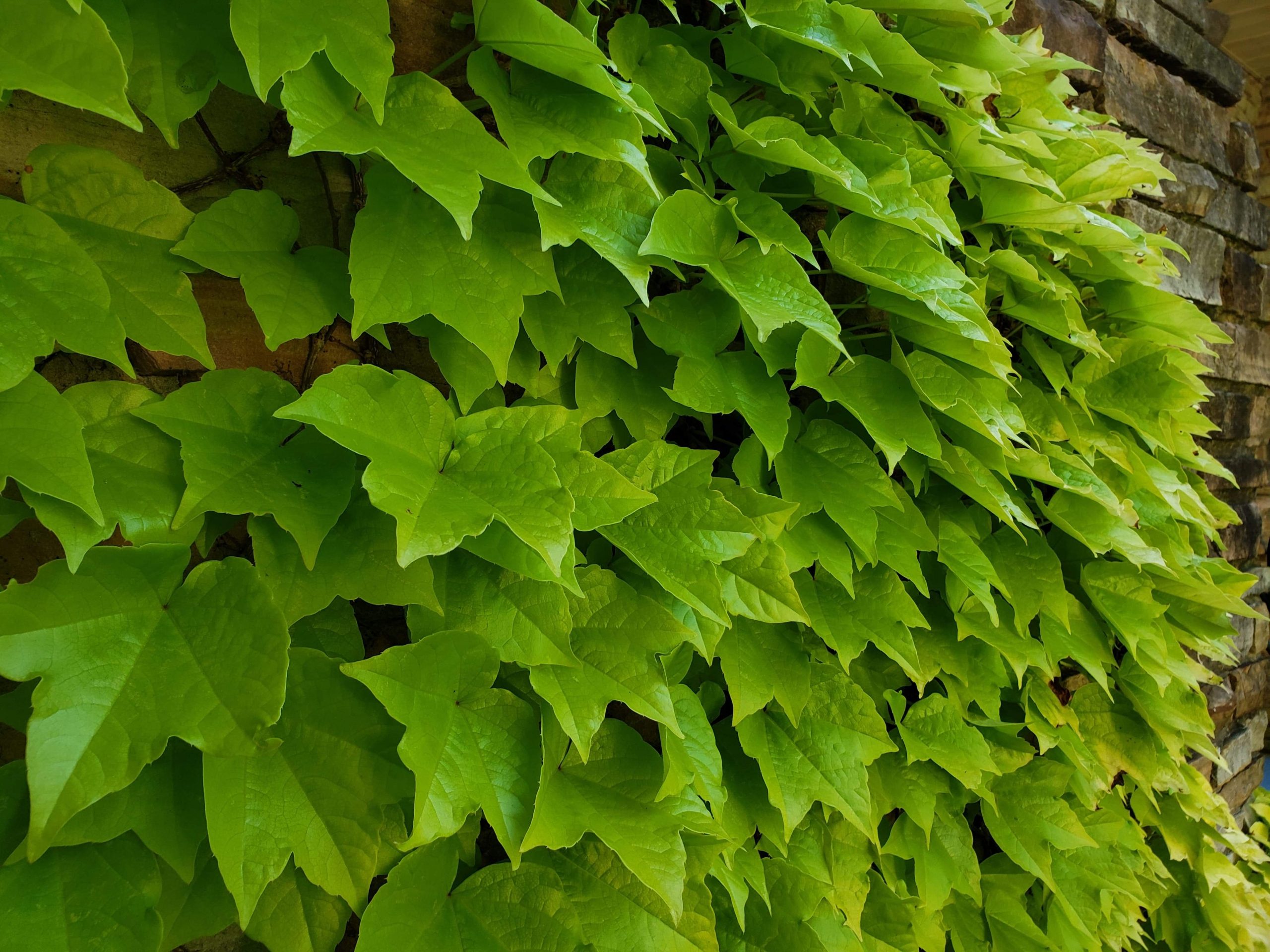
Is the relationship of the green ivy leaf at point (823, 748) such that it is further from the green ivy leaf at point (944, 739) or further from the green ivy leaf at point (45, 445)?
the green ivy leaf at point (45, 445)

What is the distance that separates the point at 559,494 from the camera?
1.95ft

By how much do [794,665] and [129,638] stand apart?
618mm

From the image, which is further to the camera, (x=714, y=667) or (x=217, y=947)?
(x=714, y=667)

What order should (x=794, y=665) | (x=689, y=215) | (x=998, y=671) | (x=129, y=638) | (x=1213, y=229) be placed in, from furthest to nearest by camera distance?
(x=1213, y=229) → (x=998, y=671) → (x=794, y=665) → (x=689, y=215) → (x=129, y=638)

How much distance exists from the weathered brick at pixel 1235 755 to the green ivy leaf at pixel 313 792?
2.05 metres

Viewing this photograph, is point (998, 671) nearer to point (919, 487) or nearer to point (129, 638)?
point (919, 487)

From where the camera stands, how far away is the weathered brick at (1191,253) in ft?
5.45

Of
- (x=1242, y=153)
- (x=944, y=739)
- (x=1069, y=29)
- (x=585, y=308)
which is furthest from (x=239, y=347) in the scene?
(x=1242, y=153)

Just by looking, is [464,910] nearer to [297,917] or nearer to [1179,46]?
[297,917]

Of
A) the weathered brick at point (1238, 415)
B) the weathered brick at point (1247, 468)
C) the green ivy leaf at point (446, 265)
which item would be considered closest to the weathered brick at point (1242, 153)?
the weathered brick at point (1238, 415)

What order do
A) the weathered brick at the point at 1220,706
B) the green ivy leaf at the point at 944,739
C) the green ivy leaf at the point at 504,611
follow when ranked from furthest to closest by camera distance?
the weathered brick at the point at 1220,706, the green ivy leaf at the point at 944,739, the green ivy leaf at the point at 504,611

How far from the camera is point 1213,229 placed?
6.44 feet

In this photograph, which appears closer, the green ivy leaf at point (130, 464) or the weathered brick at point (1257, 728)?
the green ivy leaf at point (130, 464)

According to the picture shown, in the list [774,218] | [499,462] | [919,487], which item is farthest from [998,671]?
[499,462]
